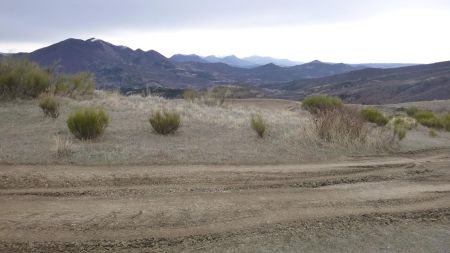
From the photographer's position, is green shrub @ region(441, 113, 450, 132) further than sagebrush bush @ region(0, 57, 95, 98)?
Yes

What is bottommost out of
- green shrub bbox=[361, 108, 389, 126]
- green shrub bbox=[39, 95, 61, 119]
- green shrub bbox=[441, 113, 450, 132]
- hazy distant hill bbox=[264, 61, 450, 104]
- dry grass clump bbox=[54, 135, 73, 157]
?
hazy distant hill bbox=[264, 61, 450, 104]

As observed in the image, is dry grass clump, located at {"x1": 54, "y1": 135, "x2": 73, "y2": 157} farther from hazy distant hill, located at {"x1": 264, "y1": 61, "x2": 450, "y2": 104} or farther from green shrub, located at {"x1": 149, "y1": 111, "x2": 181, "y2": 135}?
hazy distant hill, located at {"x1": 264, "y1": 61, "x2": 450, "y2": 104}

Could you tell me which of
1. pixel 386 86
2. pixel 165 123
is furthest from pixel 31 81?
pixel 386 86

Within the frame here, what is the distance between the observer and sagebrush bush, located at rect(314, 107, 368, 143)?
14.9 m

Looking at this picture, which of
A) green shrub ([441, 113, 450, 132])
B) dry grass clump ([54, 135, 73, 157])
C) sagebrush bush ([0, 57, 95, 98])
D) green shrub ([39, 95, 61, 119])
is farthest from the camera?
green shrub ([441, 113, 450, 132])

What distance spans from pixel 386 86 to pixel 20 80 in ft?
382

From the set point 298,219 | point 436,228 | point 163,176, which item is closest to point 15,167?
point 163,176

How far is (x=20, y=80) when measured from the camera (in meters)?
23.2

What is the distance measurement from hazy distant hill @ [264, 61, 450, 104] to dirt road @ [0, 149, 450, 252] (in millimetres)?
98567

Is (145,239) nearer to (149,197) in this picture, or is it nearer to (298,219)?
(149,197)

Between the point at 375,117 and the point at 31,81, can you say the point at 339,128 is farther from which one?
the point at 31,81

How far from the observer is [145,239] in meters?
6.91

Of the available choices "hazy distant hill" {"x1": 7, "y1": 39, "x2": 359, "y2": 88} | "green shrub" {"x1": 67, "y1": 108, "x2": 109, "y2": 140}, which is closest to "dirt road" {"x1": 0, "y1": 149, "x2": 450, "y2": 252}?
"green shrub" {"x1": 67, "y1": 108, "x2": 109, "y2": 140}

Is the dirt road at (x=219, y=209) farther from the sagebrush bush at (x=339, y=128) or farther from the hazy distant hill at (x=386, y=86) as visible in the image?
the hazy distant hill at (x=386, y=86)
